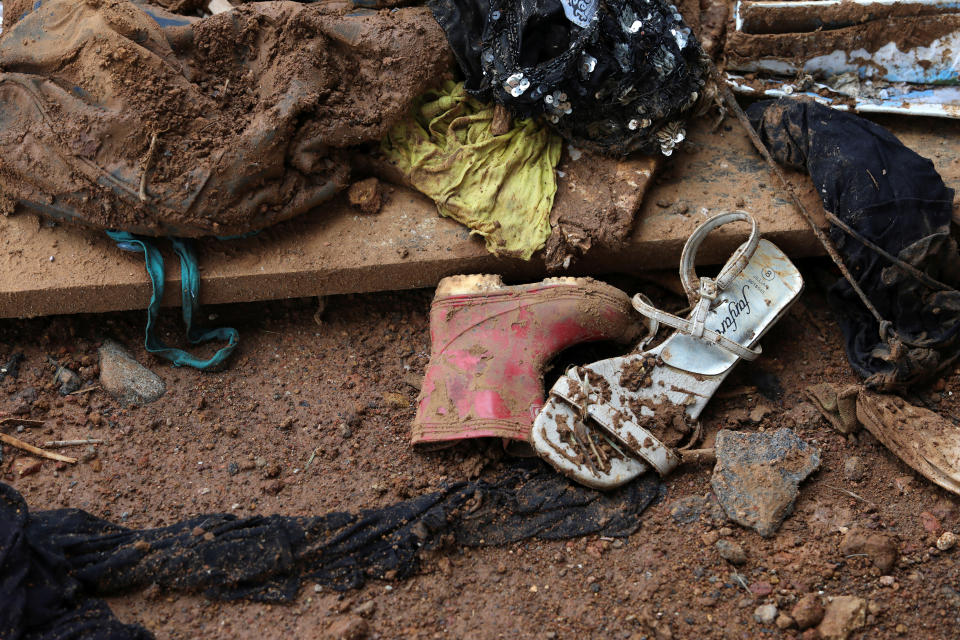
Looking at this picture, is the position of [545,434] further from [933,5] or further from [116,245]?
[933,5]

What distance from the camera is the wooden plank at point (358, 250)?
8.39 ft

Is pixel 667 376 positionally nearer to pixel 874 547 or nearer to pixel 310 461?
pixel 874 547

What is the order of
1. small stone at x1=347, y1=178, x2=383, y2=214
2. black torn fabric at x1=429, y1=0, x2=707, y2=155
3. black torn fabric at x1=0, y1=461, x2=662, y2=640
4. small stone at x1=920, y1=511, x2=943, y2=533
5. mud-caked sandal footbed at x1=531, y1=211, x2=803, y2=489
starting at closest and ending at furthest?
1. black torn fabric at x1=0, y1=461, x2=662, y2=640
2. small stone at x1=920, y1=511, x2=943, y2=533
3. mud-caked sandal footbed at x1=531, y1=211, x2=803, y2=489
4. black torn fabric at x1=429, y1=0, x2=707, y2=155
5. small stone at x1=347, y1=178, x2=383, y2=214

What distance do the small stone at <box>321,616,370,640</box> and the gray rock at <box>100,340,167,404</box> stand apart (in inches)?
43.5

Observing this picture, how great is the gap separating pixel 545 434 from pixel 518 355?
279 mm

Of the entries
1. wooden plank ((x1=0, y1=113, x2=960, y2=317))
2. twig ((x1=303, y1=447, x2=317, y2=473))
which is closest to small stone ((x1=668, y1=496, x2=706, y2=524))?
wooden plank ((x1=0, y1=113, x2=960, y2=317))

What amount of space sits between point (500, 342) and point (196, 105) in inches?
47.8

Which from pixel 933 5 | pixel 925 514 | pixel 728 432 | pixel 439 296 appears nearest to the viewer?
pixel 925 514

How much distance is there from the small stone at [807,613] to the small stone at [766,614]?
45 millimetres

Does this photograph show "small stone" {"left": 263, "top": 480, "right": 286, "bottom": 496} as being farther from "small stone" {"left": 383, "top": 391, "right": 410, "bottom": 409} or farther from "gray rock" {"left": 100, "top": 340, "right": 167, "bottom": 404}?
"gray rock" {"left": 100, "top": 340, "right": 167, "bottom": 404}

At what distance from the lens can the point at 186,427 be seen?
256 centimetres

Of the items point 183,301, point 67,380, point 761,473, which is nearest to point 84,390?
point 67,380

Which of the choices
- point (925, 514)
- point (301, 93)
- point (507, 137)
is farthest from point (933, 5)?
point (301, 93)

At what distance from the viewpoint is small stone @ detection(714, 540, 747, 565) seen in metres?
2.12
